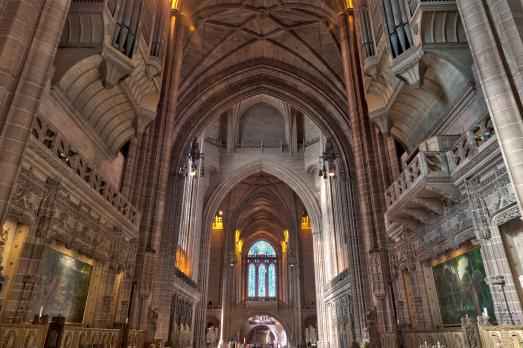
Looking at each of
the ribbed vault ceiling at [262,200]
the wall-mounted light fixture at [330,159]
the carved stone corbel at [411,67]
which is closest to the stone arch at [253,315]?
the ribbed vault ceiling at [262,200]

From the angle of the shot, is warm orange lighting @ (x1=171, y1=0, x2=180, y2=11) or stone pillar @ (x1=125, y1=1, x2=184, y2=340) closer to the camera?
stone pillar @ (x1=125, y1=1, x2=184, y2=340)

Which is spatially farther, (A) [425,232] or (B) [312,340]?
(B) [312,340]

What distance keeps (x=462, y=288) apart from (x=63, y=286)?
9.44 meters

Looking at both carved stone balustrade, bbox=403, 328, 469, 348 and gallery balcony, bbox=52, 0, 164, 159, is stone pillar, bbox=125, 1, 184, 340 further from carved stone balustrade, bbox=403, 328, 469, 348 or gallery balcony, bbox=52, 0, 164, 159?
carved stone balustrade, bbox=403, 328, 469, 348

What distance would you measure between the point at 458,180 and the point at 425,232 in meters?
2.76

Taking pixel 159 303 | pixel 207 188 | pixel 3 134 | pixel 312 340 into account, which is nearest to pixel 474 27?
pixel 3 134

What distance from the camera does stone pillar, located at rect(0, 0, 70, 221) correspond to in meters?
5.53

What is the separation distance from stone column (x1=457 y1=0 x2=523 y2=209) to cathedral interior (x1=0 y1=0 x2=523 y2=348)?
0.10ft

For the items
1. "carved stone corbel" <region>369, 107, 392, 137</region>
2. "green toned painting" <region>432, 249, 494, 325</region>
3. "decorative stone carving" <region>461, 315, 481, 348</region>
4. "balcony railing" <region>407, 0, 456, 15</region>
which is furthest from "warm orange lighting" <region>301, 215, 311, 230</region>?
"decorative stone carving" <region>461, 315, 481, 348</region>

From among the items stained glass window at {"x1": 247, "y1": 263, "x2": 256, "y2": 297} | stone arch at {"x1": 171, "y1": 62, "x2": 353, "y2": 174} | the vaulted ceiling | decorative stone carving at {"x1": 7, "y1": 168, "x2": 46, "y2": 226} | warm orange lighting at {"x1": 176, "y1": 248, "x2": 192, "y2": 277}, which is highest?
the vaulted ceiling

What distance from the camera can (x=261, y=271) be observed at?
43719 millimetres

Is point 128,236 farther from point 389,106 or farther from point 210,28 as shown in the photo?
point 210,28

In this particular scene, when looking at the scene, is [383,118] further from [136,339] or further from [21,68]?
[136,339]

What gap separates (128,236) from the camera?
12164 mm
